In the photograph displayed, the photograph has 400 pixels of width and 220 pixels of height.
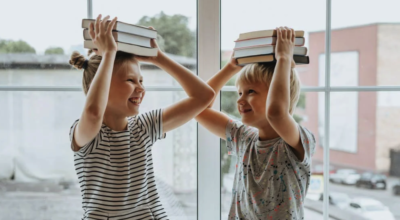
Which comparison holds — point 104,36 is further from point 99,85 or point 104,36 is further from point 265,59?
point 265,59

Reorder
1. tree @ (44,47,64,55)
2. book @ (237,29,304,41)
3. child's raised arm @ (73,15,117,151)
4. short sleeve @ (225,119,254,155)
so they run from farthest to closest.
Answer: tree @ (44,47,64,55)
short sleeve @ (225,119,254,155)
book @ (237,29,304,41)
child's raised arm @ (73,15,117,151)

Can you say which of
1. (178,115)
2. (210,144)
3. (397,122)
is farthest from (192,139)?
(397,122)

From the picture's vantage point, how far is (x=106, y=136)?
1.22m

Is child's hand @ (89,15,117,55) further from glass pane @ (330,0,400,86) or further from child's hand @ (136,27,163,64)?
glass pane @ (330,0,400,86)

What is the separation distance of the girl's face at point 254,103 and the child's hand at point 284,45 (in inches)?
5.0

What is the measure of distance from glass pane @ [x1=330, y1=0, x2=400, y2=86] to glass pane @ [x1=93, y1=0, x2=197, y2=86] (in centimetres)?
48

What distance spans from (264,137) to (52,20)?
2.92 ft

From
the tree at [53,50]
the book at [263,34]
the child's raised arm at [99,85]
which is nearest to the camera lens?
the child's raised arm at [99,85]

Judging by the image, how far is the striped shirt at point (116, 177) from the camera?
1.19 metres

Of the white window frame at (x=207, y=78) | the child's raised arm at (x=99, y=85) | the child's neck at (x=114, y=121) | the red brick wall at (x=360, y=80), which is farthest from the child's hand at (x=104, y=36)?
the red brick wall at (x=360, y=80)

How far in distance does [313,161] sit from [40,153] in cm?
104

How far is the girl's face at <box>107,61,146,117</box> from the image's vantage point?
122cm

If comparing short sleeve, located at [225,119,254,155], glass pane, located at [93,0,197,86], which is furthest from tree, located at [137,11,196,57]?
short sleeve, located at [225,119,254,155]

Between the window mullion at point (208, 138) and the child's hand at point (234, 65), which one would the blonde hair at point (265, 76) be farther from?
the window mullion at point (208, 138)
